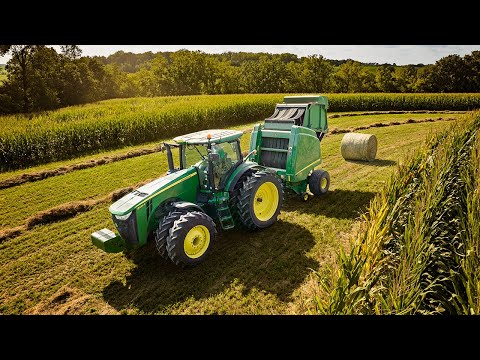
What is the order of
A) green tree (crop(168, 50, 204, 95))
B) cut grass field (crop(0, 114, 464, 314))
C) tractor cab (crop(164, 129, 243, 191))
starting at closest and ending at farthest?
cut grass field (crop(0, 114, 464, 314))
tractor cab (crop(164, 129, 243, 191))
green tree (crop(168, 50, 204, 95))

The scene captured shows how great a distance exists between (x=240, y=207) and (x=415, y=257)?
3.42m

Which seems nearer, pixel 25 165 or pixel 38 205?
pixel 38 205

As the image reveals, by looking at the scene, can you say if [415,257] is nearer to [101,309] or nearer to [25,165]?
[101,309]

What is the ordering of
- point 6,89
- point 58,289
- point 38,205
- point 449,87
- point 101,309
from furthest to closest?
point 449,87 → point 6,89 → point 38,205 → point 58,289 → point 101,309

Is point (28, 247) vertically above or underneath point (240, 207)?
underneath

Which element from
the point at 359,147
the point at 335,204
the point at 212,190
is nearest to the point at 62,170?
the point at 212,190

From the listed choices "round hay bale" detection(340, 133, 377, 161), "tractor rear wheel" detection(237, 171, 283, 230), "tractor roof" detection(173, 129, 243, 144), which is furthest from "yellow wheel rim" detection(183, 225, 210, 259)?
"round hay bale" detection(340, 133, 377, 161)

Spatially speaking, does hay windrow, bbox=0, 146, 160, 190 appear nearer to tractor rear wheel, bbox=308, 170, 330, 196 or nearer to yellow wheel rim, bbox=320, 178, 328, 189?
tractor rear wheel, bbox=308, 170, 330, 196

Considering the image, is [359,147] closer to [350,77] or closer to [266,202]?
[266,202]

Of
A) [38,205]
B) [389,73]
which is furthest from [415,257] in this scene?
[389,73]

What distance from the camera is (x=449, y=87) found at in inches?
1179

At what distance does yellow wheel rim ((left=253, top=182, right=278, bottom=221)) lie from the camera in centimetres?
707

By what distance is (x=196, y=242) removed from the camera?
578 centimetres
